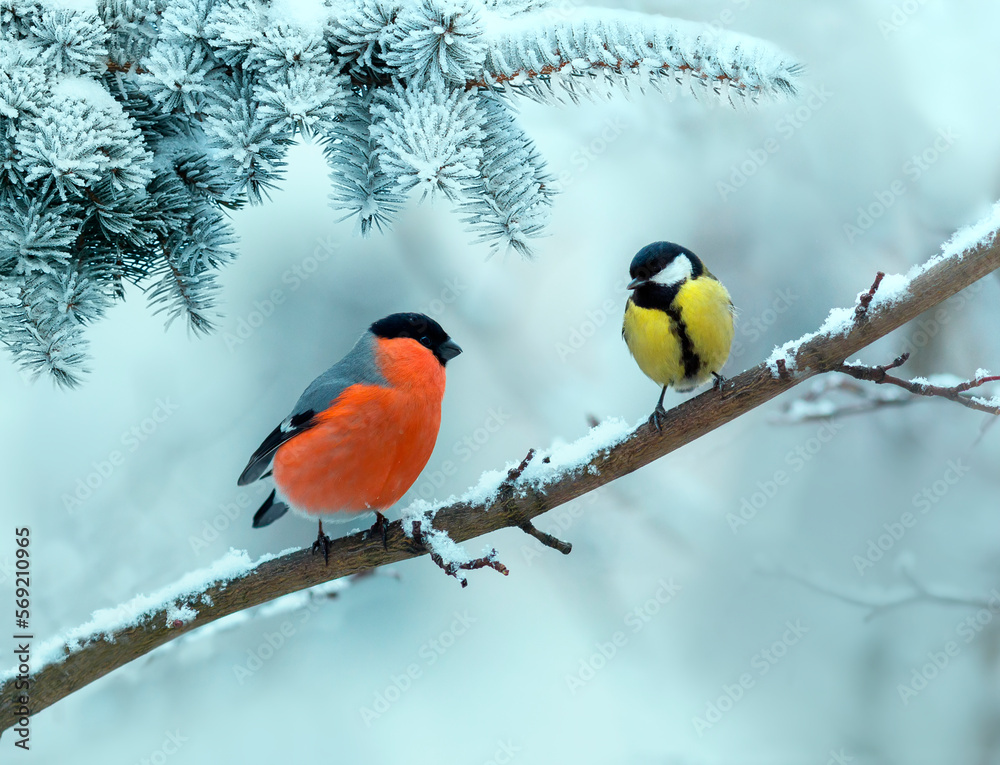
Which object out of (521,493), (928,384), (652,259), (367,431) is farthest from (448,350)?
(928,384)

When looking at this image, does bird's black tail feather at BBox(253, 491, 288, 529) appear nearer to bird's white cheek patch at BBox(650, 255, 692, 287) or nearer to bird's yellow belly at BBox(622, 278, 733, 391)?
bird's yellow belly at BBox(622, 278, 733, 391)

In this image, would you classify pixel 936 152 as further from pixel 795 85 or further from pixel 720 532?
pixel 795 85

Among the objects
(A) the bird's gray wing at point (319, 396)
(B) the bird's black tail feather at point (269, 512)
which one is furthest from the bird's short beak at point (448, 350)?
(B) the bird's black tail feather at point (269, 512)

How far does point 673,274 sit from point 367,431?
898 mm

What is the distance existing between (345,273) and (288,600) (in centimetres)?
148

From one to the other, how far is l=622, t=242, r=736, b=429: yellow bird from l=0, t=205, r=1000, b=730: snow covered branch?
1.30 feet

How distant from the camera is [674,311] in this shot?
77.0 inches

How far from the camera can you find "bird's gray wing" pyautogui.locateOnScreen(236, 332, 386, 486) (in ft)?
6.00

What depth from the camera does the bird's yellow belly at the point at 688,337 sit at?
1937 millimetres

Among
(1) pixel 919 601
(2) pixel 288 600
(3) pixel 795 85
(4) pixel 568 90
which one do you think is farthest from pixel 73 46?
(1) pixel 919 601

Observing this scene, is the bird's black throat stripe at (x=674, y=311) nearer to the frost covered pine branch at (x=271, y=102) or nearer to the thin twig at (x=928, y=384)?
the thin twig at (x=928, y=384)

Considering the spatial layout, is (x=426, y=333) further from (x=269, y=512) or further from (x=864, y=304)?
(x=864, y=304)

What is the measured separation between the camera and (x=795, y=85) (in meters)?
1.06

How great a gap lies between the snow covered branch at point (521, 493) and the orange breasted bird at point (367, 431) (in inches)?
5.6
